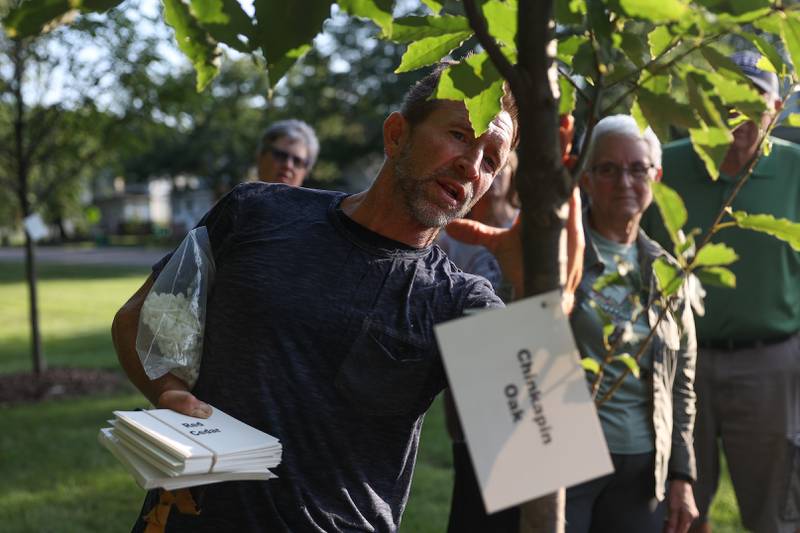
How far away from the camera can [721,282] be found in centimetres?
109

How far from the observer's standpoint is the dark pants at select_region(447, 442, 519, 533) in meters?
2.77

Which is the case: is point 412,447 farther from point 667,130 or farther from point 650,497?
point 650,497

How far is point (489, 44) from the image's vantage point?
104 centimetres

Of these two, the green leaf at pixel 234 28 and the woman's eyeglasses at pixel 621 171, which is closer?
the green leaf at pixel 234 28

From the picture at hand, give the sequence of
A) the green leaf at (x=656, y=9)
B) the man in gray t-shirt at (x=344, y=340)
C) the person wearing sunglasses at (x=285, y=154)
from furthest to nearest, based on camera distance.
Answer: the person wearing sunglasses at (x=285, y=154) → the man in gray t-shirt at (x=344, y=340) → the green leaf at (x=656, y=9)

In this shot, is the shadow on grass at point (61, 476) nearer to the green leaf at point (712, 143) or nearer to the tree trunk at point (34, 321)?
the tree trunk at point (34, 321)

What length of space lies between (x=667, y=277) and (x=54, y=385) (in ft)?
27.2

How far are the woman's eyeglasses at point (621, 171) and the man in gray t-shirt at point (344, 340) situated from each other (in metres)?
1.25

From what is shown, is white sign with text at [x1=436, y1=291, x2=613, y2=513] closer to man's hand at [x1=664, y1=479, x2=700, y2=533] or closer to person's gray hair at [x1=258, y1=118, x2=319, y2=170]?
man's hand at [x1=664, y1=479, x2=700, y2=533]

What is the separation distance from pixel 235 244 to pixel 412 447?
585 mm

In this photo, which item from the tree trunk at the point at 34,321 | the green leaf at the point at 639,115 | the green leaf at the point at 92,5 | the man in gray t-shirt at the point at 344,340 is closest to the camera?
the green leaf at the point at 92,5

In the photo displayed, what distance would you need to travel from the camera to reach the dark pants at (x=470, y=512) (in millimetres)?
2768

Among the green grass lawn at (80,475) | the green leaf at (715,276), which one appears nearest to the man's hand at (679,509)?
the green grass lawn at (80,475)

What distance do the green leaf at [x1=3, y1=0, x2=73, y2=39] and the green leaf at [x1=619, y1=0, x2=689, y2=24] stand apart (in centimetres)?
65
